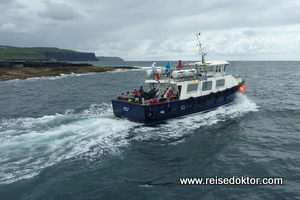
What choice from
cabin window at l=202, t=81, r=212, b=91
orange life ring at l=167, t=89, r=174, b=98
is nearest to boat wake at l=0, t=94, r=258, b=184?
orange life ring at l=167, t=89, r=174, b=98

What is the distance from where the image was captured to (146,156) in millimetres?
10234

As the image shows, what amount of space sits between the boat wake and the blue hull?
0.44 meters

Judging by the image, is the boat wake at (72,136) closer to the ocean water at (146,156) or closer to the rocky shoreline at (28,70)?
the ocean water at (146,156)

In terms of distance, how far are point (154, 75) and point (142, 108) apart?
14.4 ft

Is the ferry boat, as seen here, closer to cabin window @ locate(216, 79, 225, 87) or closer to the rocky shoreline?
cabin window @ locate(216, 79, 225, 87)

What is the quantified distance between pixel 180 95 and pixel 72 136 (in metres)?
7.81

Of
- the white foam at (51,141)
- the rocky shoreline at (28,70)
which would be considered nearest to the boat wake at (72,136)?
the white foam at (51,141)

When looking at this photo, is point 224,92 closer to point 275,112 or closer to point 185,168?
point 275,112

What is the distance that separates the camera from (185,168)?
9156mm

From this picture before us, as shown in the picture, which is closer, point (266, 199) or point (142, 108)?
point (266, 199)

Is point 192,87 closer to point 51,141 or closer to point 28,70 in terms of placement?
point 51,141

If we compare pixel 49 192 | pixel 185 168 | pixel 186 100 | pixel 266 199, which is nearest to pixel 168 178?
pixel 185 168

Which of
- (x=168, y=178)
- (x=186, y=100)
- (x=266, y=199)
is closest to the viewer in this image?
(x=266, y=199)

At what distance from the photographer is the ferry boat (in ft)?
47.2
